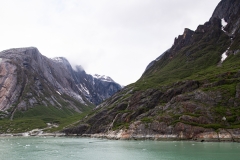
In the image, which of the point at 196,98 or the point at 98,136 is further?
the point at 98,136

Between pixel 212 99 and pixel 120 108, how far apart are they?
2918 inches

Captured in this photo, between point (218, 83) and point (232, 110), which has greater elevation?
point (218, 83)

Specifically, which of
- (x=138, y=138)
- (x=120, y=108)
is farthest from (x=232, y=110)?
(x=120, y=108)

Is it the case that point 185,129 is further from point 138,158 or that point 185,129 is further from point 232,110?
point 138,158

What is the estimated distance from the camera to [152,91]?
18750 cm

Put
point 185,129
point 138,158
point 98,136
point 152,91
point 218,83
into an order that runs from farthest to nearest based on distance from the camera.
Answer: point 152,91, point 98,136, point 218,83, point 185,129, point 138,158

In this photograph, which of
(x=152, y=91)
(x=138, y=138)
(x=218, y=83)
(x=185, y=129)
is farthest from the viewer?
(x=152, y=91)

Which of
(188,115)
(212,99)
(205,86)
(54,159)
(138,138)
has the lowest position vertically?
(54,159)

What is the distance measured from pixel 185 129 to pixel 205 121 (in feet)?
33.2

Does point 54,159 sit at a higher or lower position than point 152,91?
lower

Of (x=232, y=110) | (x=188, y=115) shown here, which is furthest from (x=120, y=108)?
(x=232, y=110)

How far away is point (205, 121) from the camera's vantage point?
120m

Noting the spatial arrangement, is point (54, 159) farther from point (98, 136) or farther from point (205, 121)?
point (98, 136)

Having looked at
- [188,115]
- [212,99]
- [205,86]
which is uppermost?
[205,86]
